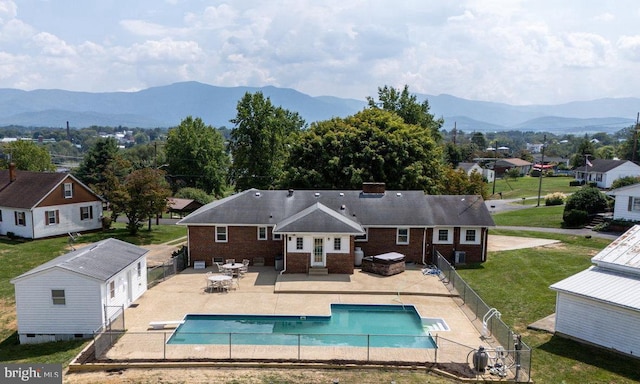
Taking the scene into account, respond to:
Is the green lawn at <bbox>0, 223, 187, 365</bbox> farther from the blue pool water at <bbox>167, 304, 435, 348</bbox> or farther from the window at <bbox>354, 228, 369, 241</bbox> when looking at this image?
the window at <bbox>354, 228, 369, 241</bbox>

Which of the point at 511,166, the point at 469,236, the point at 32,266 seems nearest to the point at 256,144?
the point at 32,266

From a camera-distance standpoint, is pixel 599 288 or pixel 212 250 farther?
pixel 212 250

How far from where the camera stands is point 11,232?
3838 centimetres

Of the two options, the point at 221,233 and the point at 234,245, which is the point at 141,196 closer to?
the point at 221,233

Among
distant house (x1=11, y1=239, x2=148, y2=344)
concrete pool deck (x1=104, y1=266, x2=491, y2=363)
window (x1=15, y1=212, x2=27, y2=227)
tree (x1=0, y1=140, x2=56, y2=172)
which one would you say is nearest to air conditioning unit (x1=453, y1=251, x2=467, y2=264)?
concrete pool deck (x1=104, y1=266, x2=491, y2=363)

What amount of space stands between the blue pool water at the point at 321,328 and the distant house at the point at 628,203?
2570 cm

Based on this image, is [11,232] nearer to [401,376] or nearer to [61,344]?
[61,344]

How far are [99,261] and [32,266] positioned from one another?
42.1 feet

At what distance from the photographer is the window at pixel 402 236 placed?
101 ft

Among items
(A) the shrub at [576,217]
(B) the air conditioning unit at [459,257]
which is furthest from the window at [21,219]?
(A) the shrub at [576,217]

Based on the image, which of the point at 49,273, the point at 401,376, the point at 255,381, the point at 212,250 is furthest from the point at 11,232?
the point at 401,376

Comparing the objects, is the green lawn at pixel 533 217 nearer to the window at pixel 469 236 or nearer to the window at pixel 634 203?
the window at pixel 634 203

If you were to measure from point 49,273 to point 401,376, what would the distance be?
14907 mm

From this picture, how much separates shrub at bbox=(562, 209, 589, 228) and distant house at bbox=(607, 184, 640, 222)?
2614mm
